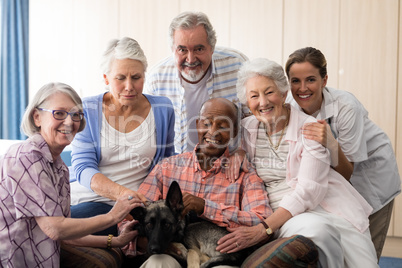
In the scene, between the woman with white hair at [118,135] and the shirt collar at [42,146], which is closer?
the shirt collar at [42,146]

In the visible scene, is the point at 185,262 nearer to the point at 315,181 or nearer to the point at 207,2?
the point at 315,181

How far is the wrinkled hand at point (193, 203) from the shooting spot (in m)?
1.98

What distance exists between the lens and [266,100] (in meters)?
2.19

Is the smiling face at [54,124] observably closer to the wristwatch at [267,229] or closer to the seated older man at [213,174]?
the seated older man at [213,174]

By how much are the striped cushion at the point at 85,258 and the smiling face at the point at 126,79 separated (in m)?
0.81

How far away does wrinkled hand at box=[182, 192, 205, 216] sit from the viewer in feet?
6.50

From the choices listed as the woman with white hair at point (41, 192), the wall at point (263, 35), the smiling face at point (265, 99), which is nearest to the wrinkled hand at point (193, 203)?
the woman with white hair at point (41, 192)

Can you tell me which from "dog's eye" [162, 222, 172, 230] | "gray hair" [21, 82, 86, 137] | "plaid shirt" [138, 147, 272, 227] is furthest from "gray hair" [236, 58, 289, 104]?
"gray hair" [21, 82, 86, 137]

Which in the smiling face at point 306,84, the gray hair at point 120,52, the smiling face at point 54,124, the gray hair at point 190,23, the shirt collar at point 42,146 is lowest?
the shirt collar at point 42,146

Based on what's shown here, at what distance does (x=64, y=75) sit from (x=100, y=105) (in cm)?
299

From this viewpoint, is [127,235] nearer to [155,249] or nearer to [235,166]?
[155,249]

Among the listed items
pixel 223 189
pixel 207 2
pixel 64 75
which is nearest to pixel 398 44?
pixel 207 2

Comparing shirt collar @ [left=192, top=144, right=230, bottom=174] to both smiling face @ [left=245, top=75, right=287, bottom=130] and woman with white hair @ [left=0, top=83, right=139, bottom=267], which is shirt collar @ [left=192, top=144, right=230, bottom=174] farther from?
woman with white hair @ [left=0, top=83, right=139, bottom=267]

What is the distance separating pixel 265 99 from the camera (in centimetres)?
219
